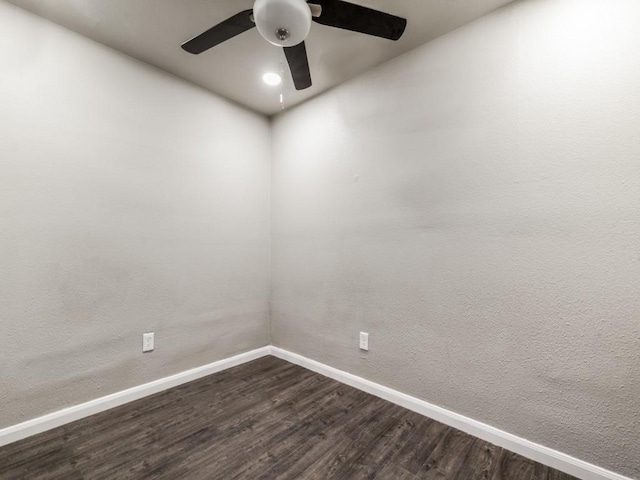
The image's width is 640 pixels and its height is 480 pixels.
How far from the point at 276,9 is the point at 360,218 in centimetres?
141

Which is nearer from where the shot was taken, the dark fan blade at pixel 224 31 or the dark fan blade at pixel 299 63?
the dark fan blade at pixel 224 31

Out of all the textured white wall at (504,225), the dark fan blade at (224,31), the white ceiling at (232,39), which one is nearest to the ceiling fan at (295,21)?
the dark fan blade at (224,31)

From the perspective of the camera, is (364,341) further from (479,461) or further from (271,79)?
(271,79)

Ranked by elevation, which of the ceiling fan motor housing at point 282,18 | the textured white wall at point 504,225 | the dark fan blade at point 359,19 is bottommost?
the textured white wall at point 504,225

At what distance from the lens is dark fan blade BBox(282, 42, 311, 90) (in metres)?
1.50

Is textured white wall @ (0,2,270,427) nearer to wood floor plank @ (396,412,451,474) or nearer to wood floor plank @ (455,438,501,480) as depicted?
wood floor plank @ (396,412,451,474)

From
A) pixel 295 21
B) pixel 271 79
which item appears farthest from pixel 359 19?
pixel 271 79

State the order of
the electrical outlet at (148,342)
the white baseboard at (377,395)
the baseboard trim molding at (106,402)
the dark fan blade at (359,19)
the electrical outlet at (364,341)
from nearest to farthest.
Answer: the dark fan blade at (359,19)
the white baseboard at (377,395)
the baseboard trim molding at (106,402)
the electrical outlet at (148,342)
the electrical outlet at (364,341)

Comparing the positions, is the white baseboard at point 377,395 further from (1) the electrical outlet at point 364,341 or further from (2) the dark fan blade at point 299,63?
(2) the dark fan blade at point 299,63

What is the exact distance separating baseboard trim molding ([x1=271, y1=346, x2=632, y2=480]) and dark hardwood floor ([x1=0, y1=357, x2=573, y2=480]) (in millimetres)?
40

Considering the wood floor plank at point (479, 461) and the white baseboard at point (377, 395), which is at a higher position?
the white baseboard at point (377, 395)

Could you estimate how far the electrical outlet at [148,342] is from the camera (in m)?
2.09

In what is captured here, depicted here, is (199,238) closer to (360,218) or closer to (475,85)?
(360,218)

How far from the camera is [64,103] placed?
1.79 m
